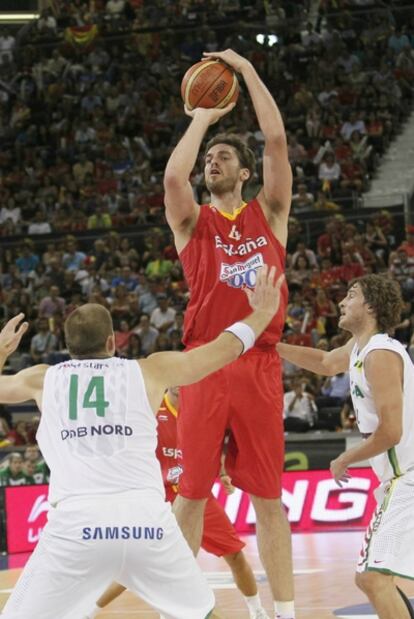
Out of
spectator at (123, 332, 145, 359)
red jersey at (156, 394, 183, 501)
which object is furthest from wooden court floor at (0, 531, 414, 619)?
spectator at (123, 332, 145, 359)

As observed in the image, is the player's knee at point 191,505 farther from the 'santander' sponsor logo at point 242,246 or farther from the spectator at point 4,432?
the spectator at point 4,432

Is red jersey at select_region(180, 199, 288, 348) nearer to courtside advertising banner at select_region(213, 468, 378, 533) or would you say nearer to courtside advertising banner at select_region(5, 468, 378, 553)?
courtside advertising banner at select_region(5, 468, 378, 553)

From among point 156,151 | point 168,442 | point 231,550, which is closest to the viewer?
point 231,550

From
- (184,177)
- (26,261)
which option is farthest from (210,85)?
(26,261)

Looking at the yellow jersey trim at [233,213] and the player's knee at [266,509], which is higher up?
the yellow jersey trim at [233,213]

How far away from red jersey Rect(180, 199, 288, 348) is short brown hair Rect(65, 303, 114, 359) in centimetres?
147

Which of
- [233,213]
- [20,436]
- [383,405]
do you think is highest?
[233,213]

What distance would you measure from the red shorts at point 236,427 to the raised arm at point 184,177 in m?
0.82

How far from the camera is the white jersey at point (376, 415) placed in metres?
6.13

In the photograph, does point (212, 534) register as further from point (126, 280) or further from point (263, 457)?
point (126, 280)

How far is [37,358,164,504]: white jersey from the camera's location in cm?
506

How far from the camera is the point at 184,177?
6613 mm

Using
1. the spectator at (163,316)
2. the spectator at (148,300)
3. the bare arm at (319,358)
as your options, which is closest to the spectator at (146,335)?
the spectator at (163,316)

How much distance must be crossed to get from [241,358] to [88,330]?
5.15 feet
